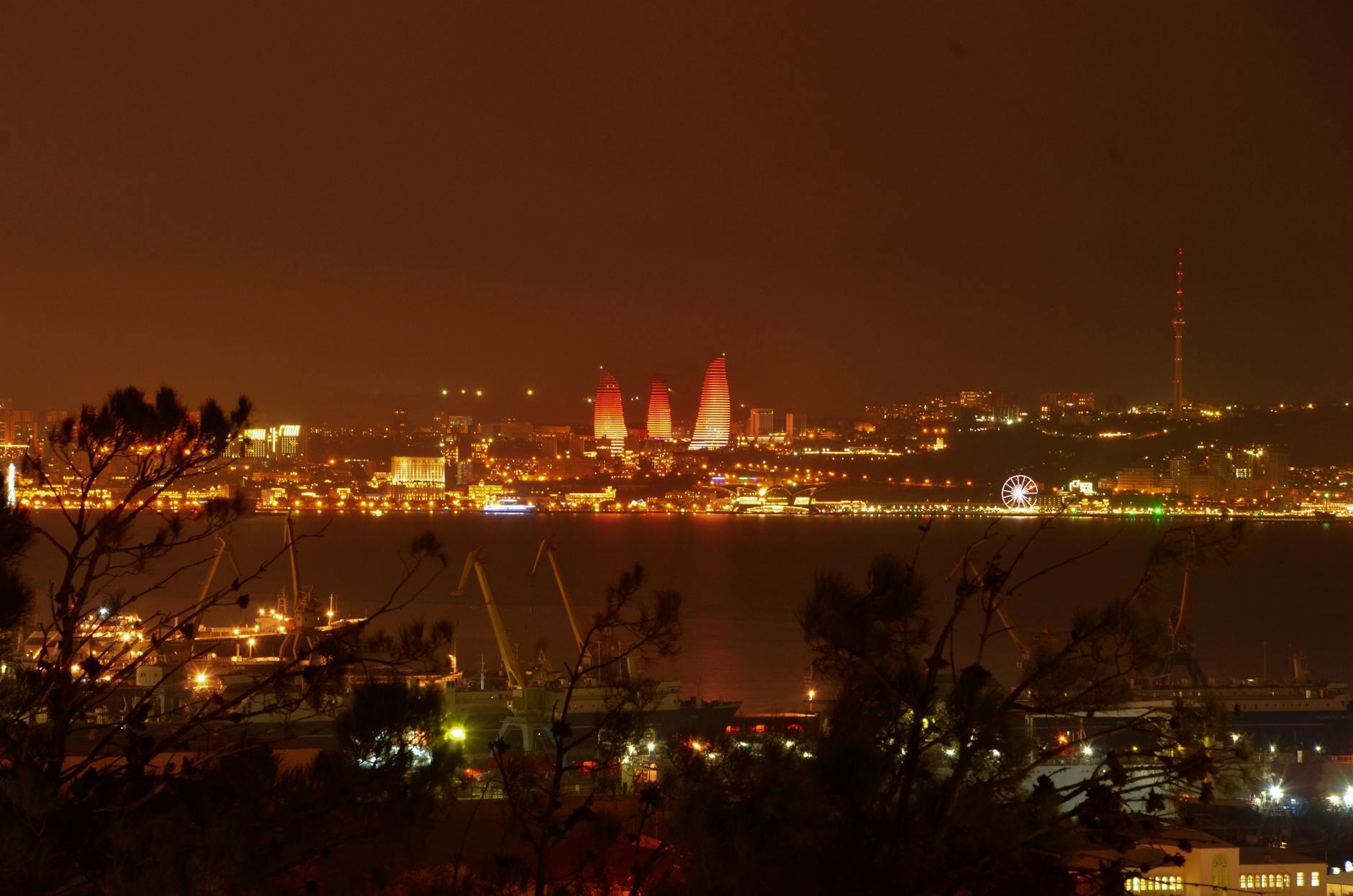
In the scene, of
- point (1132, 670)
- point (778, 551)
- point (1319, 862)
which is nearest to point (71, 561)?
point (1132, 670)

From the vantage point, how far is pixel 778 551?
72.9 ft

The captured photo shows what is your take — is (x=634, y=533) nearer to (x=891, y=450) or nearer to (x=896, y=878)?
(x=891, y=450)

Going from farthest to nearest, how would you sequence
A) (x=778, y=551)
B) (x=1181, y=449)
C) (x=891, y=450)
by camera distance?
(x=891, y=450) < (x=1181, y=449) < (x=778, y=551)

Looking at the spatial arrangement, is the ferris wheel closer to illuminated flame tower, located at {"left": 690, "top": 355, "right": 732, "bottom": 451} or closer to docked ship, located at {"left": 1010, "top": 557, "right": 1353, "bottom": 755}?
illuminated flame tower, located at {"left": 690, "top": 355, "right": 732, "bottom": 451}

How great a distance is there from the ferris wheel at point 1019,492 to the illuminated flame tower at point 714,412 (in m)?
13.6

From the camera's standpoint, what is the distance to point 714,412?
45500mm

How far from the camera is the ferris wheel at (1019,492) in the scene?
28625mm

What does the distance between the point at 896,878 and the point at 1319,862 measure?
7.69 ft

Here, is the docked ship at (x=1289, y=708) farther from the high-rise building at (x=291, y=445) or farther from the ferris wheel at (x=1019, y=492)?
the high-rise building at (x=291, y=445)

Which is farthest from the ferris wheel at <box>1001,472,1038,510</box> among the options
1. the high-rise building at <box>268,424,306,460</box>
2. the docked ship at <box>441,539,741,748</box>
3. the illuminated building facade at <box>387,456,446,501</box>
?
the docked ship at <box>441,539,741,748</box>

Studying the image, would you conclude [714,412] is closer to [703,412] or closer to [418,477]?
[703,412]

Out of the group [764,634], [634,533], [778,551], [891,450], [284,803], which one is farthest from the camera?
[891,450]

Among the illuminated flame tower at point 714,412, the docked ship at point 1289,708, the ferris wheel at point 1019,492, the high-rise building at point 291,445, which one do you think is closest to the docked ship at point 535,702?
the docked ship at point 1289,708

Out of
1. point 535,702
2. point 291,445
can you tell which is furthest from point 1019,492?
point 535,702
